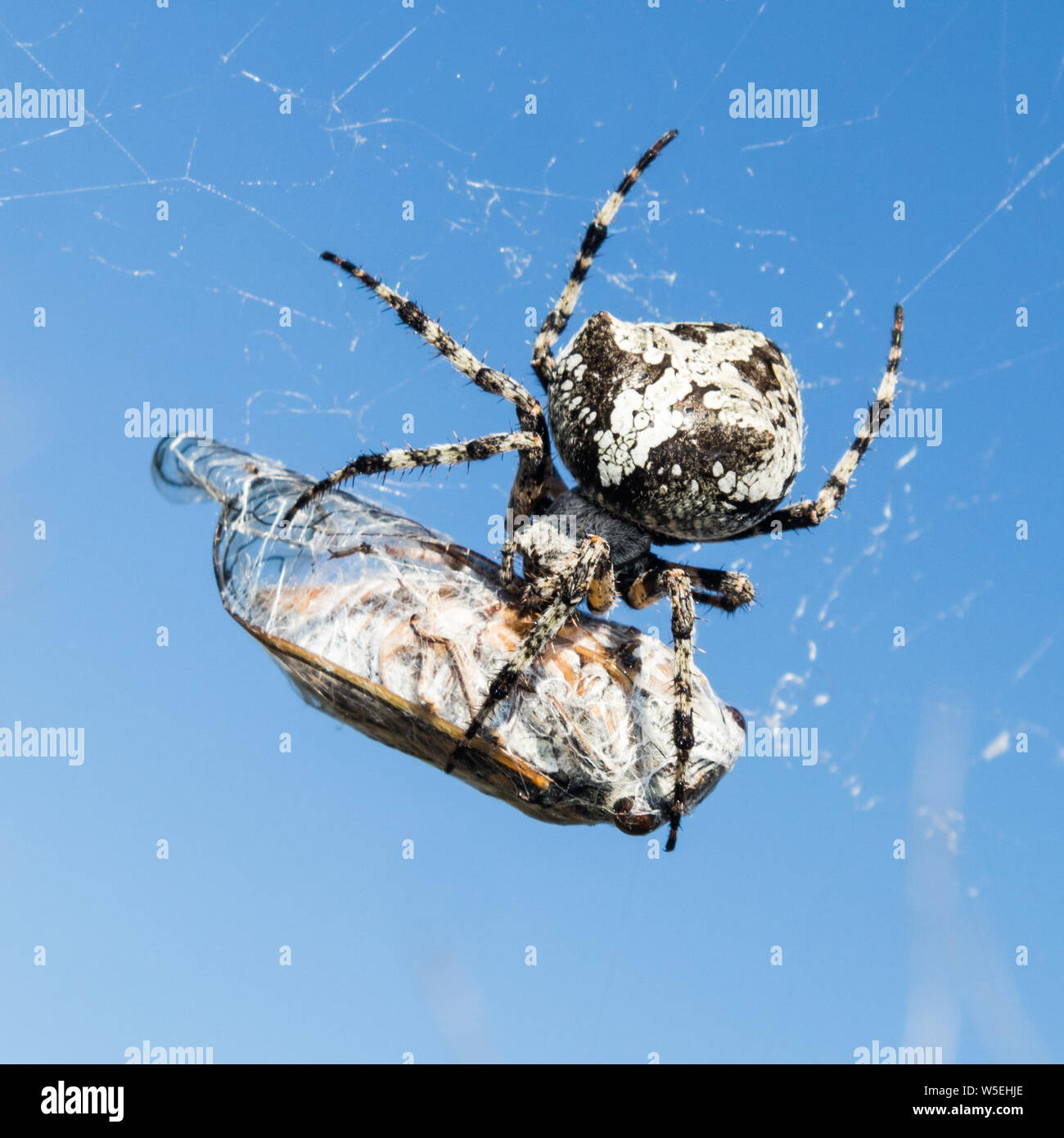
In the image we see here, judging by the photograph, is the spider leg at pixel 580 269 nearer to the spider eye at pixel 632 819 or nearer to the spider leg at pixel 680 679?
the spider leg at pixel 680 679

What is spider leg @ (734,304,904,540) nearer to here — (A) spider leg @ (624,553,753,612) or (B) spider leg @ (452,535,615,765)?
Answer: (A) spider leg @ (624,553,753,612)

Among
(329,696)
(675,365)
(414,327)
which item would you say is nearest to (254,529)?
(329,696)

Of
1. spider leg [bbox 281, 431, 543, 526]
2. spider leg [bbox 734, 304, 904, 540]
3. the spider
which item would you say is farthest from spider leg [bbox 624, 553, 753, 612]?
spider leg [bbox 281, 431, 543, 526]

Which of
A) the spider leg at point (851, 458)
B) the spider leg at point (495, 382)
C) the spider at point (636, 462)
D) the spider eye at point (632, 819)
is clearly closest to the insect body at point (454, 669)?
the spider eye at point (632, 819)

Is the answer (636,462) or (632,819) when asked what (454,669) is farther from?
(636,462)

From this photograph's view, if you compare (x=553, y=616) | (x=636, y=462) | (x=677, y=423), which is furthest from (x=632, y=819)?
(x=677, y=423)

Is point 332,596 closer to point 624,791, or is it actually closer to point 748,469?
point 624,791

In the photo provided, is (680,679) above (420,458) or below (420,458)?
below
